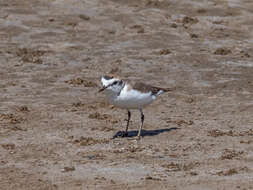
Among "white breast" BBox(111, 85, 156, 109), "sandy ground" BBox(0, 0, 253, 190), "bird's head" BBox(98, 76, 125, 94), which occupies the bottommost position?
"sandy ground" BBox(0, 0, 253, 190)

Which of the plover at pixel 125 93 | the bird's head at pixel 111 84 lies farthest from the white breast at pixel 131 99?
the bird's head at pixel 111 84

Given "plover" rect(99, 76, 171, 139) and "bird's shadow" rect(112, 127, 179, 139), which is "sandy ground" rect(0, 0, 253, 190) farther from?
"plover" rect(99, 76, 171, 139)

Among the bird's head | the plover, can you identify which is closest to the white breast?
the plover

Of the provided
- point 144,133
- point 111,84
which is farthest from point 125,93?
point 144,133

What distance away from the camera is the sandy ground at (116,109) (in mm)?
14766

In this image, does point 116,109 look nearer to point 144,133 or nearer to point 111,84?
point 144,133

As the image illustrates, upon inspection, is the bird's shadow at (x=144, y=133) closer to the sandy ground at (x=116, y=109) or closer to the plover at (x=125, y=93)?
the sandy ground at (x=116, y=109)

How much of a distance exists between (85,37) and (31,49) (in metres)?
3.31

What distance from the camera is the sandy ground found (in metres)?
14.8

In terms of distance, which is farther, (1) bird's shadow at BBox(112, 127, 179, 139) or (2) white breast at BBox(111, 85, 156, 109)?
(1) bird's shadow at BBox(112, 127, 179, 139)

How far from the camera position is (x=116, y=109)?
2089 centimetres

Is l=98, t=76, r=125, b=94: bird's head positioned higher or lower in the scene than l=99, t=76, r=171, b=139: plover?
higher

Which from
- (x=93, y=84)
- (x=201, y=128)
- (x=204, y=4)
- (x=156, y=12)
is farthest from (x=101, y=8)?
(x=201, y=128)

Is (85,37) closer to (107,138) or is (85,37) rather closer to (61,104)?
(61,104)
